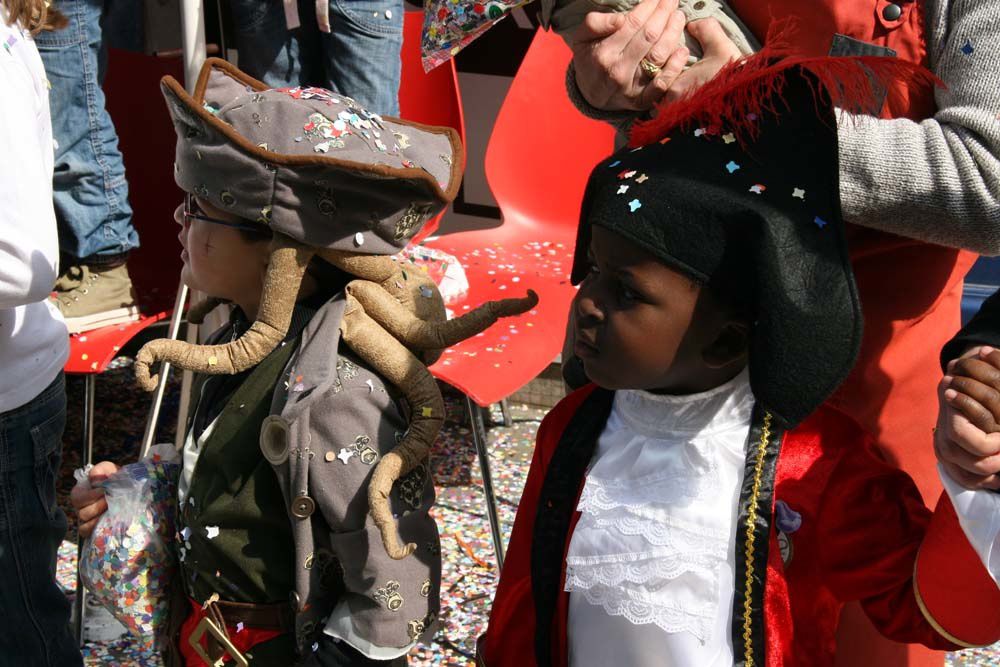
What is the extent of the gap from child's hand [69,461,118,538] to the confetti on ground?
97 cm

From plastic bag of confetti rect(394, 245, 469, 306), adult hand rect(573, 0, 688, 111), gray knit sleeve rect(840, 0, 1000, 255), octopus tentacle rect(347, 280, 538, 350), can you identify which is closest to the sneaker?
plastic bag of confetti rect(394, 245, 469, 306)

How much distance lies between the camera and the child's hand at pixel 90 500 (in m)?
1.64

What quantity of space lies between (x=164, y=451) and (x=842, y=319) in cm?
111

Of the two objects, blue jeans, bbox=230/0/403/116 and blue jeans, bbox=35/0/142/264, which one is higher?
blue jeans, bbox=230/0/403/116

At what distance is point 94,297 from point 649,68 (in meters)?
1.98

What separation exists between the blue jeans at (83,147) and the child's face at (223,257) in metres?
1.45

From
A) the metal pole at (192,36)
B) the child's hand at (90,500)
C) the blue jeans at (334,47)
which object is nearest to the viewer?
the child's hand at (90,500)

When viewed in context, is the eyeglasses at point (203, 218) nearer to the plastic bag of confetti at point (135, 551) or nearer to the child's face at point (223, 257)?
the child's face at point (223, 257)

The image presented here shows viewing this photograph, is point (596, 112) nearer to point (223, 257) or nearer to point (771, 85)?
point (771, 85)

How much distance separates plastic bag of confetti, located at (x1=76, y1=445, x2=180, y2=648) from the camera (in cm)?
158

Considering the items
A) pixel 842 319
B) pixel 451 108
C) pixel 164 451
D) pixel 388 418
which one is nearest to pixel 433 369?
pixel 164 451

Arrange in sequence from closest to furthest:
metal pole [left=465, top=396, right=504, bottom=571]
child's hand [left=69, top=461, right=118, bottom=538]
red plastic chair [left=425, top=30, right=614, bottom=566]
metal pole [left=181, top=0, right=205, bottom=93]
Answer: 1. child's hand [left=69, top=461, right=118, bottom=538]
2. metal pole [left=465, top=396, right=504, bottom=571]
3. metal pole [left=181, top=0, right=205, bottom=93]
4. red plastic chair [left=425, top=30, right=614, bottom=566]

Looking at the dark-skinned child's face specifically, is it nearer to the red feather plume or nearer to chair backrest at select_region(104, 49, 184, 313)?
the red feather plume

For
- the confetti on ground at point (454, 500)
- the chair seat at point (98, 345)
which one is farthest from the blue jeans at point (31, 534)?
the chair seat at point (98, 345)
